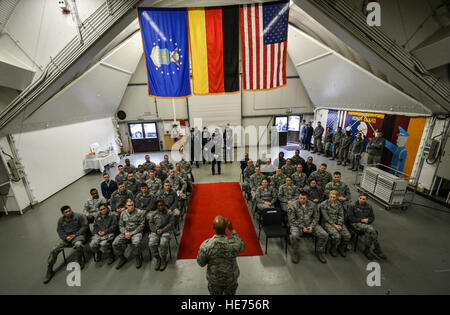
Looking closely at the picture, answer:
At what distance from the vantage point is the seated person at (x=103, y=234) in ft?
12.6

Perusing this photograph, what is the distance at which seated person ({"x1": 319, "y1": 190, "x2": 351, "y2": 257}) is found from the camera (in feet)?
12.6

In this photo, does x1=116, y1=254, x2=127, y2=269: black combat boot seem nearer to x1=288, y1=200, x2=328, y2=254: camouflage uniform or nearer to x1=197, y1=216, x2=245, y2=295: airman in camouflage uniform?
x1=197, y1=216, x2=245, y2=295: airman in camouflage uniform

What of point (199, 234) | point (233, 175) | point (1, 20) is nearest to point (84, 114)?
point (1, 20)

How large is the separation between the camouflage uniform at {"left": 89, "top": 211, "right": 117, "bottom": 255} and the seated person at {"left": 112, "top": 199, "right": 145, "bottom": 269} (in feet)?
0.55

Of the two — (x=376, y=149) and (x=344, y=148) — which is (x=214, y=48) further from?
(x=344, y=148)

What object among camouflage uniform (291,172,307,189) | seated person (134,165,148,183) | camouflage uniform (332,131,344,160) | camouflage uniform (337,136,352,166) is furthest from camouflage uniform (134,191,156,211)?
camouflage uniform (332,131,344,160)

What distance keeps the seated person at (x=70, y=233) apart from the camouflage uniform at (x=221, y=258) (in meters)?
3.02

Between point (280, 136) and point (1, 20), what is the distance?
13.0 metres

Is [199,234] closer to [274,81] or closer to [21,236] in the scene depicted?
[274,81]

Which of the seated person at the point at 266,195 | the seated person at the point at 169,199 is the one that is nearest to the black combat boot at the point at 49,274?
the seated person at the point at 169,199

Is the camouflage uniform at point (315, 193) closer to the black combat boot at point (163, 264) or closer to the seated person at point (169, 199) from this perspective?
the seated person at point (169, 199)

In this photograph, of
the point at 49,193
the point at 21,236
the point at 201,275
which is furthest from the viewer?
the point at 49,193

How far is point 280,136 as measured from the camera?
13.2 meters

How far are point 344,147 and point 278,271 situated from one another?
7.92 meters
